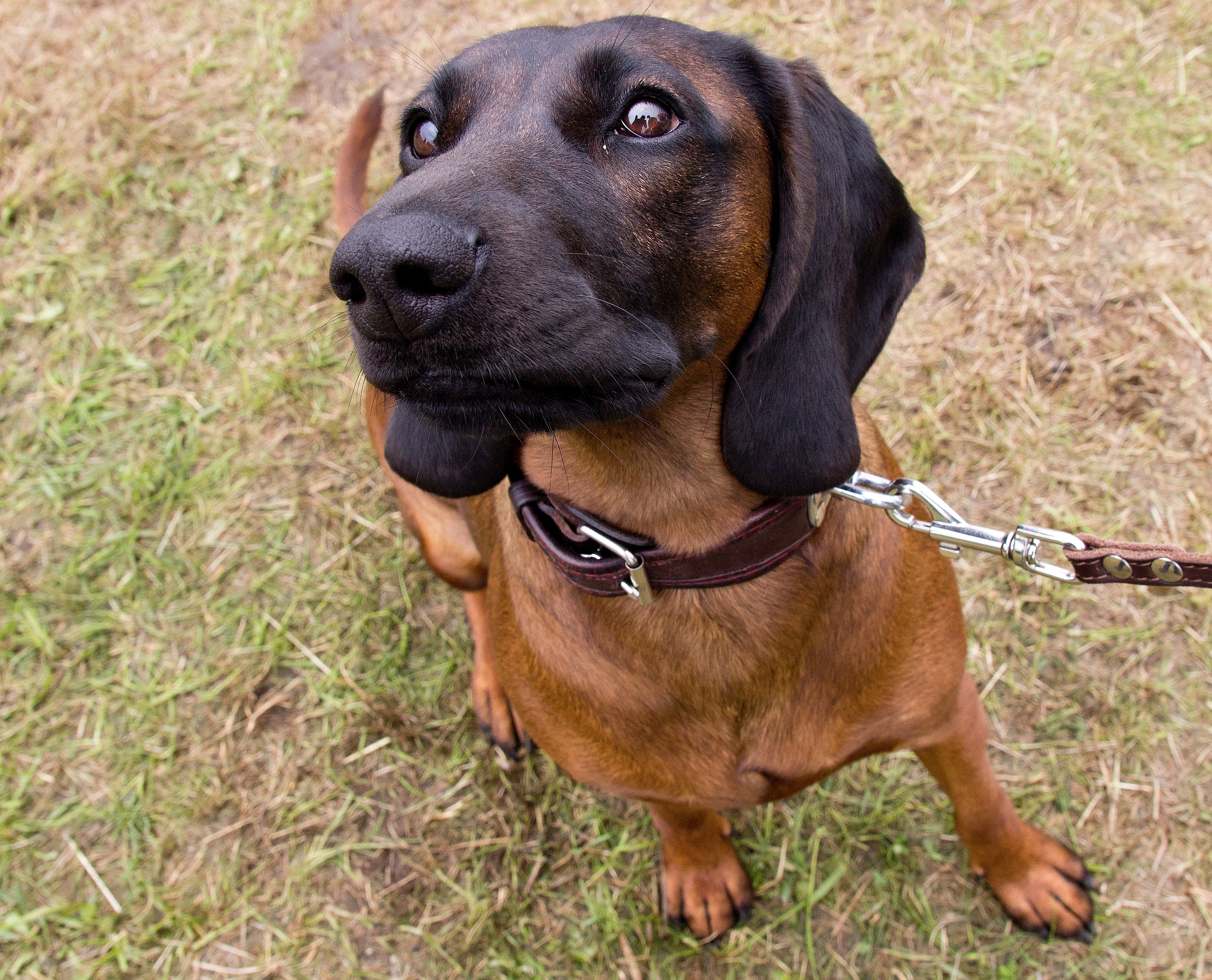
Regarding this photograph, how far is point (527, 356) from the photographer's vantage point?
1.63 metres

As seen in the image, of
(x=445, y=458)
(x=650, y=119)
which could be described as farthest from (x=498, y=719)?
(x=650, y=119)

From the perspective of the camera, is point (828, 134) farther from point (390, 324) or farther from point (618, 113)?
point (390, 324)

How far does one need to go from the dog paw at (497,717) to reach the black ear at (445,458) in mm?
1479


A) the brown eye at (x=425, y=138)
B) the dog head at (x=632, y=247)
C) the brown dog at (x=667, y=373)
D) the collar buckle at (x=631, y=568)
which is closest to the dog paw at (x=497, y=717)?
the brown dog at (x=667, y=373)

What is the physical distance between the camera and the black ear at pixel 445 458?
2.29 metres

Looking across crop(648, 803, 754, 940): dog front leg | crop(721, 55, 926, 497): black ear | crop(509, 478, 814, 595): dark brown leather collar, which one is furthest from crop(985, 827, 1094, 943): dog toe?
crop(721, 55, 926, 497): black ear

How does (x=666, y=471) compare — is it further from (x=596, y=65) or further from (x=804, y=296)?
Result: (x=596, y=65)

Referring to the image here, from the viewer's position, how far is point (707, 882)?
3244 millimetres

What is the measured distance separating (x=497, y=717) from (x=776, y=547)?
6.34 feet

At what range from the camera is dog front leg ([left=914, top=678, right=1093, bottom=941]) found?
285 cm

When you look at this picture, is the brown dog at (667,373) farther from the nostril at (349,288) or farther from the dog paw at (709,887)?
the dog paw at (709,887)

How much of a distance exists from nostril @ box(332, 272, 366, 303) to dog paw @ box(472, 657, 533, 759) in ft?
7.63

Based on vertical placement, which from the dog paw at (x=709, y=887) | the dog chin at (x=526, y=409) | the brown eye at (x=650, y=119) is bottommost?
the dog paw at (x=709, y=887)

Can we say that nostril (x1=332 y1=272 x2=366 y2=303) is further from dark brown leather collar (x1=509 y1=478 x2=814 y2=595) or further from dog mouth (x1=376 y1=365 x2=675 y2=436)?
dark brown leather collar (x1=509 y1=478 x2=814 y2=595)
